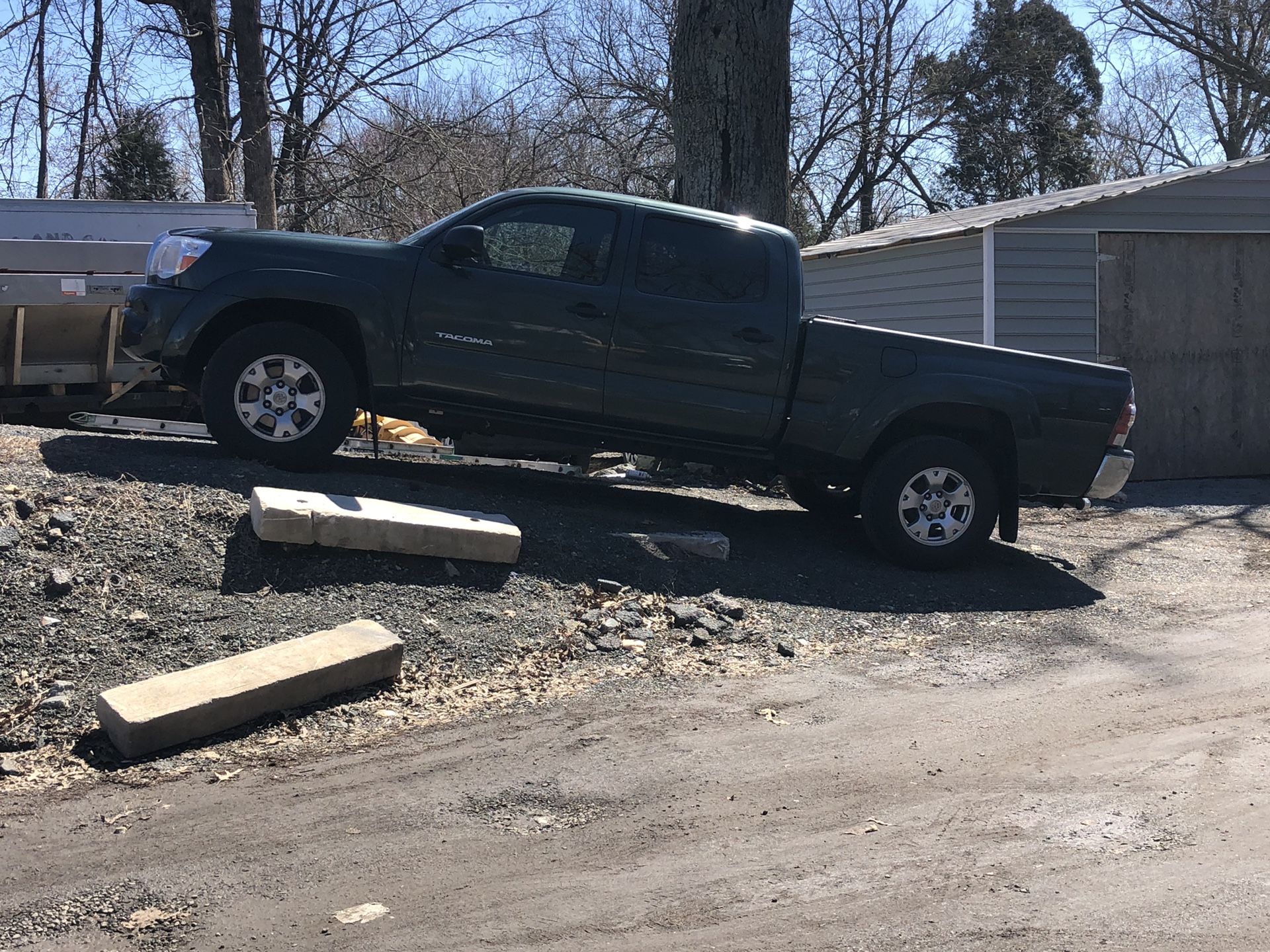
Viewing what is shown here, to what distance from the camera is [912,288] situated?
1351 centimetres

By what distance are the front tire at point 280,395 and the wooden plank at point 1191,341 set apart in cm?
880

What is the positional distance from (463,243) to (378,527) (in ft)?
6.49

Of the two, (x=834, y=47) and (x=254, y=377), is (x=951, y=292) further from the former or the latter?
(x=834, y=47)

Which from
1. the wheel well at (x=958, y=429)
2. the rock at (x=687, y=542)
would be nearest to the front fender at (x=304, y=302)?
the rock at (x=687, y=542)

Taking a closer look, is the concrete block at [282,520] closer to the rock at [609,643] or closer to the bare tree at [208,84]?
the rock at [609,643]

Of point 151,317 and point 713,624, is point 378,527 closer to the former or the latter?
point 713,624

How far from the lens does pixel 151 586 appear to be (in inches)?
216

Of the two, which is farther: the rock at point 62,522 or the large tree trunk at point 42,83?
the large tree trunk at point 42,83

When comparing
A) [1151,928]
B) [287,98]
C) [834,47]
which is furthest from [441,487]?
[834,47]

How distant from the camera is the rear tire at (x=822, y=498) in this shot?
29.7 ft

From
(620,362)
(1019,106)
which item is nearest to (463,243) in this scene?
(620,362)

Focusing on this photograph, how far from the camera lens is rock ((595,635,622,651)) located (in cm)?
584

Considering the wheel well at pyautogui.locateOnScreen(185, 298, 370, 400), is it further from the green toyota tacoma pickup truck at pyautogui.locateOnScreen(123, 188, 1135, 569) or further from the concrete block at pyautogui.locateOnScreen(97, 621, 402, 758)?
the concrete block at pyautogui.locateOnScreen(97, 621, 402, 758)

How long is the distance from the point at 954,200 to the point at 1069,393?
26.6 meters
